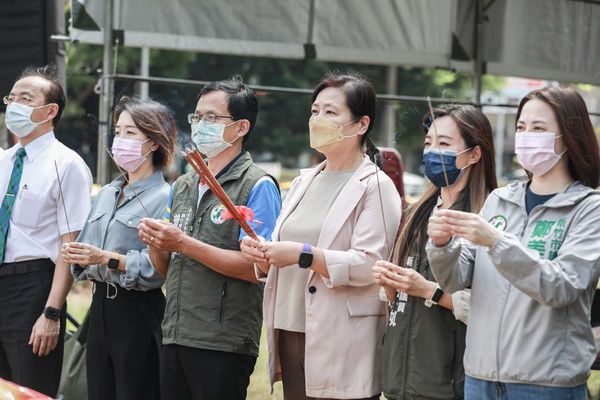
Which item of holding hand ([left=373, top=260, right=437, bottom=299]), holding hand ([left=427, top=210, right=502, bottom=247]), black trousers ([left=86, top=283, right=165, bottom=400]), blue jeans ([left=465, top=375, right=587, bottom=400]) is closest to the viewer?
holding hand ([left=427, top=210, right=502, bottom=247])

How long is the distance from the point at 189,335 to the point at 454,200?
1342 mm

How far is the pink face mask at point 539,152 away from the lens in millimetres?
3549

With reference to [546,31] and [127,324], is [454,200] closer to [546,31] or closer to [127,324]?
[127,324]

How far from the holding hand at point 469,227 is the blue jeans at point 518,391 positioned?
1.74 ft

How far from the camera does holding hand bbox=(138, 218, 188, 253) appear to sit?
14.4 ft

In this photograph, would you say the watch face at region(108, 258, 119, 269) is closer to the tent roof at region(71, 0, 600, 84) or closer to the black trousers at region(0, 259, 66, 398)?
the black trousers at region(0, 259, 66, 398)

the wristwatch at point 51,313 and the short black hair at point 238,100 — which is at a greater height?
the short black hair at point 238,100

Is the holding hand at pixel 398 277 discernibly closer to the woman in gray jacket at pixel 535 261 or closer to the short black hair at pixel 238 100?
the woman in gray jacket at pixel 535 261

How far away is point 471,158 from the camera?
414 centimetres

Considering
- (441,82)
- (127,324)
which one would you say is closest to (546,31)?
(127,324)

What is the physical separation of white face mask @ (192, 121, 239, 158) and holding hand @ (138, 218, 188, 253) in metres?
0.48

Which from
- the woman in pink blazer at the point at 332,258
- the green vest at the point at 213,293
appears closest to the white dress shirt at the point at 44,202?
the green vest at the point at 213,293

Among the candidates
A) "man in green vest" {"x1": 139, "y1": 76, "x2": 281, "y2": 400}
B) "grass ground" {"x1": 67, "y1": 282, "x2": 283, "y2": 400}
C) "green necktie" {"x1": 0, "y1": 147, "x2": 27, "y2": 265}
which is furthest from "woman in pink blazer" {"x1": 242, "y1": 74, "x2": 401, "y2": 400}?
"grass ground" {"x1": 67, "y1": 282, "x2": 283, "y2": 400}

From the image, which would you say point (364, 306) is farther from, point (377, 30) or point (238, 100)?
point (377, 30)
